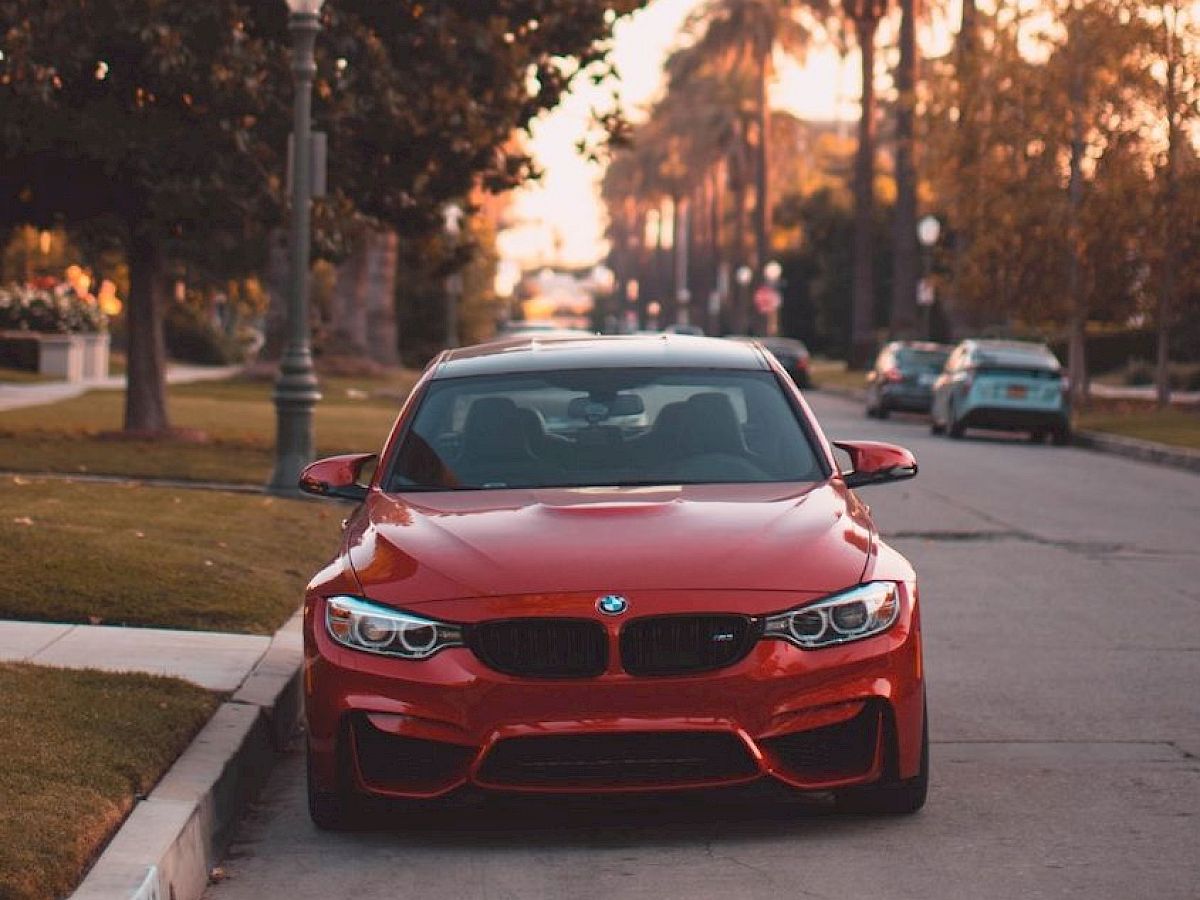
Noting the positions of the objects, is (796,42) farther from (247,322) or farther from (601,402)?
(601,402)

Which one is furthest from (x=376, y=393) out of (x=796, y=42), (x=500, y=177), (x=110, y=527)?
(x=796, y=42)

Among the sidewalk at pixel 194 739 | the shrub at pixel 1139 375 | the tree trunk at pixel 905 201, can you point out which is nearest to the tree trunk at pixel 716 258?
the tree trunk at pixel 905 201

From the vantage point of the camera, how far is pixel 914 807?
741cm

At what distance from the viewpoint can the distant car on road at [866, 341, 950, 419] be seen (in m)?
40.5

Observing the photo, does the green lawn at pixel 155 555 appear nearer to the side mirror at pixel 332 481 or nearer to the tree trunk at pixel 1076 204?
the side mirror at pixel 332 481

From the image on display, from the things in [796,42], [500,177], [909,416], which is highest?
[796,42]

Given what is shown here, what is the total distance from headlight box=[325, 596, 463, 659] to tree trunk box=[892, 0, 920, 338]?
4923 cm

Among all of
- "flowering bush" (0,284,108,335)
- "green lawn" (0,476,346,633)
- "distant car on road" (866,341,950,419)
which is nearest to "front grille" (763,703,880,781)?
"green lawn" (0,476,346,633)

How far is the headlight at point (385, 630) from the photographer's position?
6.96 metres

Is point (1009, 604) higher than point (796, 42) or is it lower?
lower

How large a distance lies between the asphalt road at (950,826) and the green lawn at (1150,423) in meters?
20.1

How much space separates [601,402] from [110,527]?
257 inches

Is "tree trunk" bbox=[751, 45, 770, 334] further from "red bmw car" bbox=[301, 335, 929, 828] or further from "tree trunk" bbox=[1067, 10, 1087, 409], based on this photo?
"red bmw car" bbox=[301, 335, 929, 828]

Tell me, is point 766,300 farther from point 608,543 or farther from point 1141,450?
point 608,543
